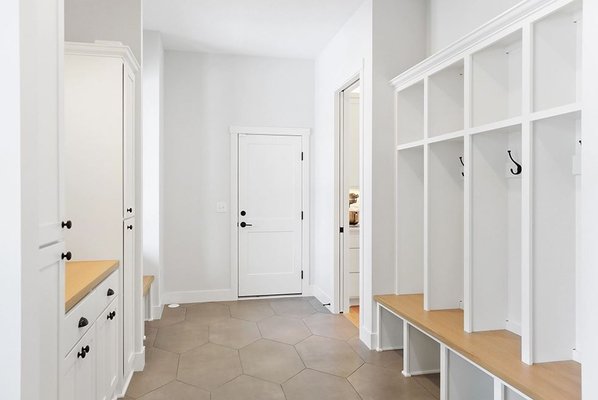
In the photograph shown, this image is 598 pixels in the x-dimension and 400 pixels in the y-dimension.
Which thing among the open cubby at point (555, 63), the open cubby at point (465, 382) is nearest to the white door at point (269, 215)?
the open cubby at point (465, 382)

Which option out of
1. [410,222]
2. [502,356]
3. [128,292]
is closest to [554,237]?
[502,356]

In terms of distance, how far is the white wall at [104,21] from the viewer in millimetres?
2838

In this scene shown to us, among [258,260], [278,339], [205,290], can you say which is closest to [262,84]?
[258,260]

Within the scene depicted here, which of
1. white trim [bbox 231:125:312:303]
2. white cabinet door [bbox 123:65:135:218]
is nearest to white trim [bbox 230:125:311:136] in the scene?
white trim [bbox 231:125:312:303]

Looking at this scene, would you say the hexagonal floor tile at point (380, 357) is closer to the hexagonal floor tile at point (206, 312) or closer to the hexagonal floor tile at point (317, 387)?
the hexagonal floor tile at point (317, 387)

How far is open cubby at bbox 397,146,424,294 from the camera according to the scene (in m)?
3.26

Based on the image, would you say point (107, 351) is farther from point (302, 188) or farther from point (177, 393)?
point (302, 188)

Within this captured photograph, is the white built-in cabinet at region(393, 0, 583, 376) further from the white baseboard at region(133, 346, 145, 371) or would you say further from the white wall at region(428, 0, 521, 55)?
the white baseboard at region(133, 346, 145, 371)

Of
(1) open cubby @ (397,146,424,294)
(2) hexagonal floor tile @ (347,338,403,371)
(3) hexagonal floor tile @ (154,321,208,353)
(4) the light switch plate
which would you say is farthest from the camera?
(4) the light switch plate

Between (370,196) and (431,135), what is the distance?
72 cm

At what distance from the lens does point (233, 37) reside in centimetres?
433

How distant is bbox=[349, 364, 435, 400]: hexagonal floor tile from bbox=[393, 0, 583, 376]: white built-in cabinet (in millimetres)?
354

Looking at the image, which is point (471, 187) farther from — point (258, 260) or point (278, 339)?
point (258, 260)

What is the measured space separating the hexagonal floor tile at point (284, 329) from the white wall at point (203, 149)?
958 millimetres
